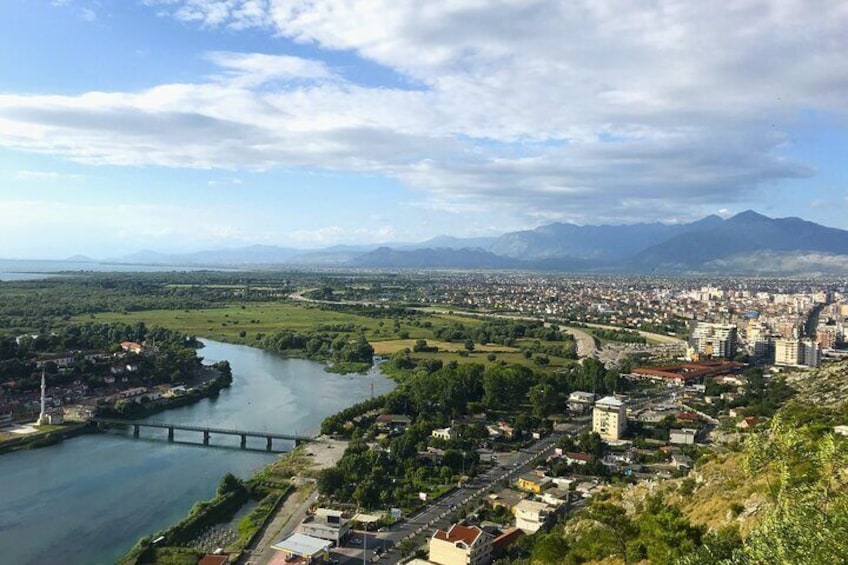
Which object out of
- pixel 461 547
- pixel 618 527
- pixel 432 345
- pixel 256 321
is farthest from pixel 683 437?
pixel 256 321

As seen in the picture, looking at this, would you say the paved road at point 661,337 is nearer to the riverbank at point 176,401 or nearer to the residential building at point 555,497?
the riverbank at point 176,401

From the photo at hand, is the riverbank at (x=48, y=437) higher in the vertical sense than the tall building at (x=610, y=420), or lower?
lower

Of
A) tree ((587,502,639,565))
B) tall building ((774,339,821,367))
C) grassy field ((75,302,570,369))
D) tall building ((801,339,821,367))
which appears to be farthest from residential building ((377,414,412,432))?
tall building ((801,339,821,367))

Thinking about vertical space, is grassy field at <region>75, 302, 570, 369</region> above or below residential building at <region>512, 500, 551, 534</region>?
above

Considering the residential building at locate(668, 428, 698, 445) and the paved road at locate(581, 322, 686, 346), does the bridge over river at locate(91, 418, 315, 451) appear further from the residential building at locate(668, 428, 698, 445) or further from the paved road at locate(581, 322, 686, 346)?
the paved road at locate(581, 322, 686, 346)

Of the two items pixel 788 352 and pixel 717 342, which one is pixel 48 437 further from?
pixel 788 352

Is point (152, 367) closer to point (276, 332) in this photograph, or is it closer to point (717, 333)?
point (276, 332)

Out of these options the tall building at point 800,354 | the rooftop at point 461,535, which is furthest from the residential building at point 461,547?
the tall building at point 800,354
